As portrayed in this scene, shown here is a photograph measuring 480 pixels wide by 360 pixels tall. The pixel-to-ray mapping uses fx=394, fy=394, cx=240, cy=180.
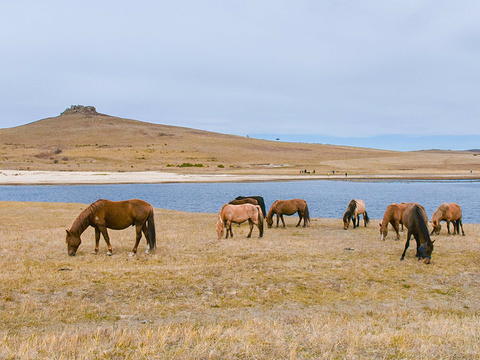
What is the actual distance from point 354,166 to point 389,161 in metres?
16.6

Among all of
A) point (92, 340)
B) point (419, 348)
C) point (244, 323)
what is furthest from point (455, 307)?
point (92, 340)

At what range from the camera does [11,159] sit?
84.5 metres

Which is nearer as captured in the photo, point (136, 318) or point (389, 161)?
point (136, 318)

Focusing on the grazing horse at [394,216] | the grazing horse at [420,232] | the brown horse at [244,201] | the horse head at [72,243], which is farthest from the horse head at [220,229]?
the grazing horse at [420,232]

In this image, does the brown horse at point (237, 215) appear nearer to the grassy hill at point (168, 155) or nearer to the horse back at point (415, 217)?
the horse back at point (415, 217)

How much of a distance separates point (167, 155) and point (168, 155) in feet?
0.83

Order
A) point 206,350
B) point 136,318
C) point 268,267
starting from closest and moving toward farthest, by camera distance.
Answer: point 206,350
point 136,318
point 268,267

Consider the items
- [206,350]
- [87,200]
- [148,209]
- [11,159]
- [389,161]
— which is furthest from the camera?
[389,161]

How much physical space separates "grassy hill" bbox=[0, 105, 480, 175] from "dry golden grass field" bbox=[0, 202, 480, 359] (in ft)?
202

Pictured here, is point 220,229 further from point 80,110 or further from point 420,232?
point 80,110

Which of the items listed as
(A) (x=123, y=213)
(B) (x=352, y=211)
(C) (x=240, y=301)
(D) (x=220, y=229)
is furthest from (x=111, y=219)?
(B) (x=352, y=211)

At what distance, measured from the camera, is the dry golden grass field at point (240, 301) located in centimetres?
554

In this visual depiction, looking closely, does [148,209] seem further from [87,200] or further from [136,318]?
[87,200]

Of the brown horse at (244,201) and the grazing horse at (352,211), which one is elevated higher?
the brown horse at (244,201)
